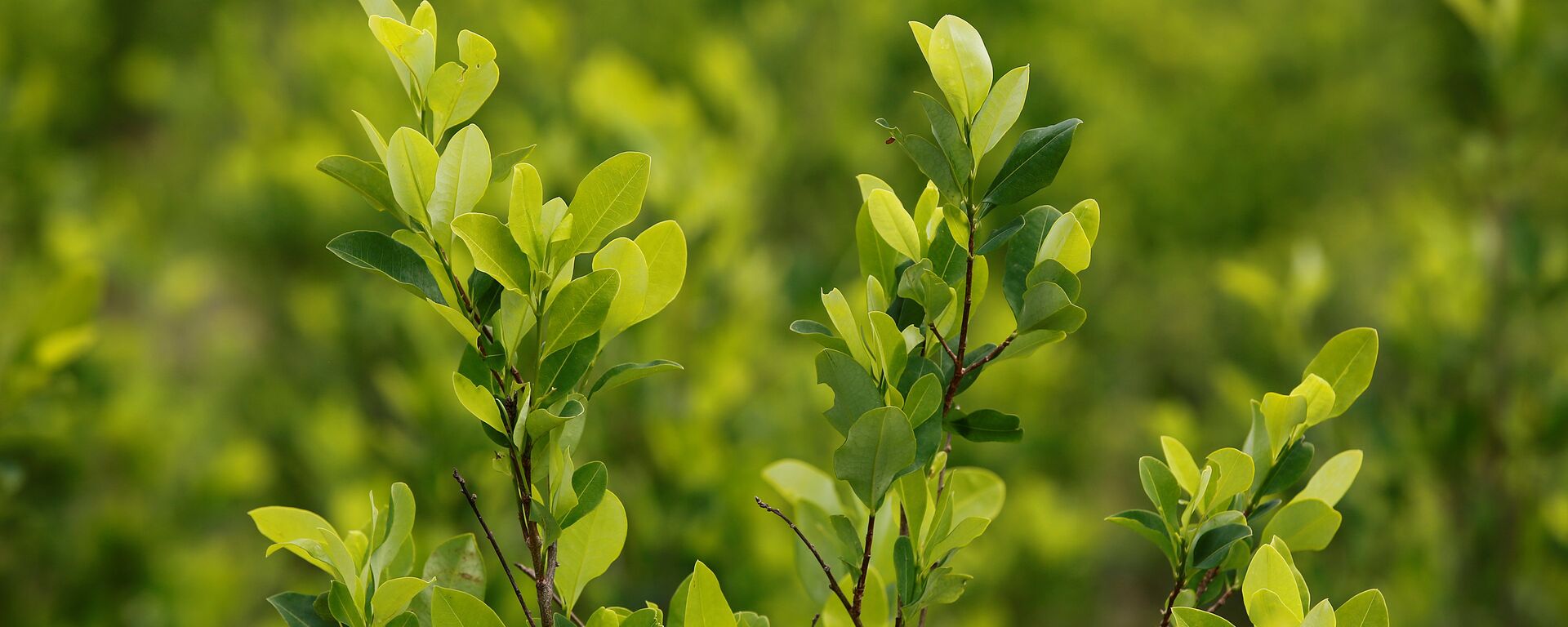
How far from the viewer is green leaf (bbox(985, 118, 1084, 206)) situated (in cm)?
65

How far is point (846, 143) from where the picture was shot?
10.6ft

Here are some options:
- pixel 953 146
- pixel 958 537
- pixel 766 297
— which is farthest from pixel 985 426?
pixel 766 297

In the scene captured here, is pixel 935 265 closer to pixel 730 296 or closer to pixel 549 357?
pixel 549 357

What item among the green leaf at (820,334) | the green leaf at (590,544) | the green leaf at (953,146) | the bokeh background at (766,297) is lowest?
the bokeh background at (766,297)

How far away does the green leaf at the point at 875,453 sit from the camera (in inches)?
24.1

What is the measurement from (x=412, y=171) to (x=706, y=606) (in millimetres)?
302

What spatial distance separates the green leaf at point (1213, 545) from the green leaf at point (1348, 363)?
0.42ft

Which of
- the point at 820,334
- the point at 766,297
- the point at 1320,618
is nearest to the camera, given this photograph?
the point at 1320,618

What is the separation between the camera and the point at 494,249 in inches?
24.1

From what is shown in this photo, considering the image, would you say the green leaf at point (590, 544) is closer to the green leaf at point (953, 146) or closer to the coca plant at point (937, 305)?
the coca plant at point (937, 305)

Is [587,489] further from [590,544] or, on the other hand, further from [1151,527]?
[1151,527]

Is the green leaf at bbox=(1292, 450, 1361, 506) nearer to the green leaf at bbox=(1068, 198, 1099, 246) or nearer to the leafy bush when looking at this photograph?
the leafy bush

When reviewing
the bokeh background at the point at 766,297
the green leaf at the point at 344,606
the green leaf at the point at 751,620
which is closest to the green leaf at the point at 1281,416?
the green leaf at the point at 751,620

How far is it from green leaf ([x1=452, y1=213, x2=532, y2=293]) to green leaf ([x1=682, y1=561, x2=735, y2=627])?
0.19 m
